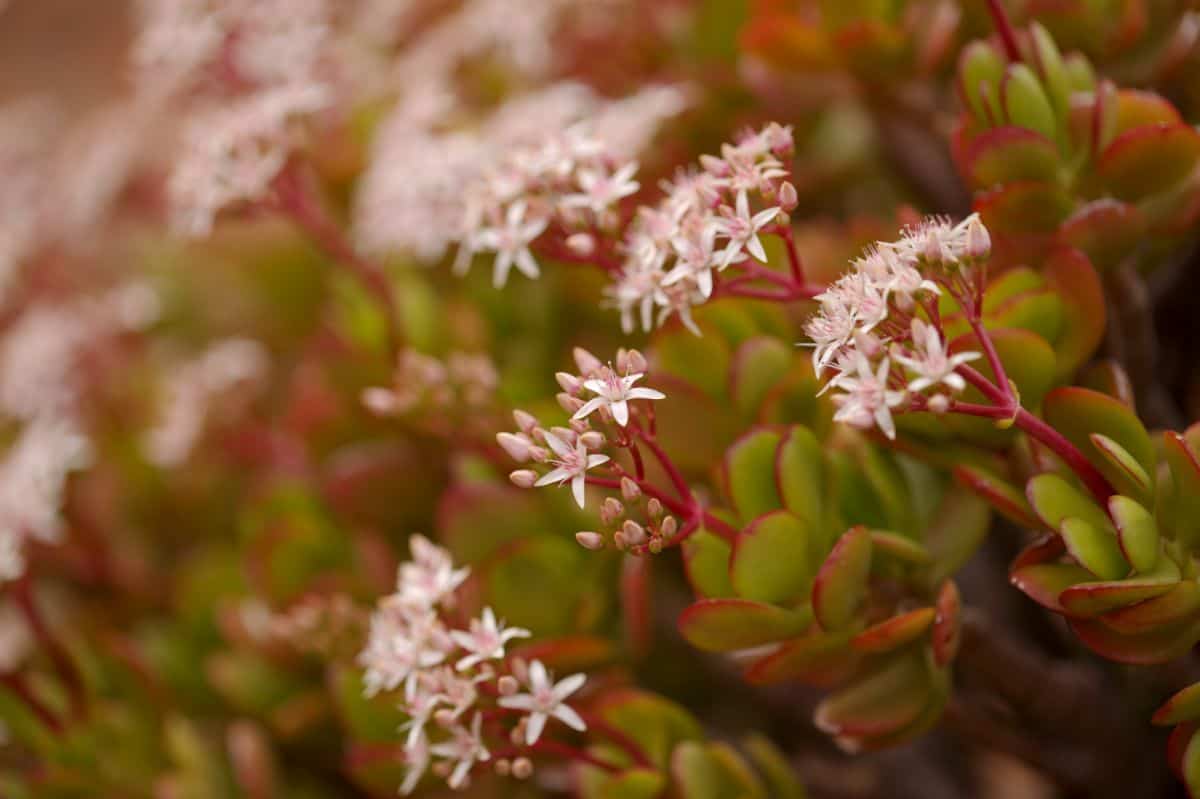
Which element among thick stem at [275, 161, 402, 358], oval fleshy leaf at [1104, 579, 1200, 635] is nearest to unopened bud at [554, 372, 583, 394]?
oval fleshy leaf at [1104, 579, 1200, 635]

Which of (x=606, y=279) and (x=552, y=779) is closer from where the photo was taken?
(x=552, y=779)

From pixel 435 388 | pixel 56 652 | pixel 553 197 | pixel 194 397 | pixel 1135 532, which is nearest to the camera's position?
pixel 1135 532

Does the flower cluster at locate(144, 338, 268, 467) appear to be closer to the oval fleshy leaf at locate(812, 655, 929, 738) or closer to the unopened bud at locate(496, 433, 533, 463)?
the unopened bud at locate(496, 433, 533, 463)

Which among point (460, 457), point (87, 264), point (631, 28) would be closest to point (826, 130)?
point (631, 28)

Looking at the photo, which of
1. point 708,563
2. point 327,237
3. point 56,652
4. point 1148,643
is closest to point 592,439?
point 708,563

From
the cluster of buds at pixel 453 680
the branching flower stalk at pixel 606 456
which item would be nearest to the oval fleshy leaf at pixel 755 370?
the branching flower stalk at pixel 606 456

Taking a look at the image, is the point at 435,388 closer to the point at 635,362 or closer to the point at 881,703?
the point at 635,362

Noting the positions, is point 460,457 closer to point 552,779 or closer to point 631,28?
point 552,779
